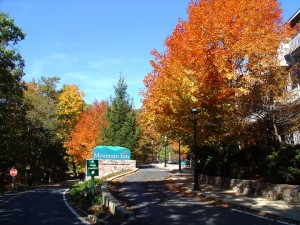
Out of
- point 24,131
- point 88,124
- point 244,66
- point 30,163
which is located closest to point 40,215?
point 244,66

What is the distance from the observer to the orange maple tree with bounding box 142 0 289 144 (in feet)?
58.1

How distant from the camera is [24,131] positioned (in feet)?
141

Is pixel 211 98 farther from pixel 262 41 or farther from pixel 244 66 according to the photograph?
pixel 262 41

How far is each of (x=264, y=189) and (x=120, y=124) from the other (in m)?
35.3

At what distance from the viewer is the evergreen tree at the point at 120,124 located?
4775 cm

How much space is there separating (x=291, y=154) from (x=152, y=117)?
10962mm

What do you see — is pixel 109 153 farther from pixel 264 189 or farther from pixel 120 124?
pixel 264 189

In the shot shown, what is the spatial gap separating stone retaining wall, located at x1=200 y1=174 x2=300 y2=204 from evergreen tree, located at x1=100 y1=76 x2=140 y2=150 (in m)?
28.4

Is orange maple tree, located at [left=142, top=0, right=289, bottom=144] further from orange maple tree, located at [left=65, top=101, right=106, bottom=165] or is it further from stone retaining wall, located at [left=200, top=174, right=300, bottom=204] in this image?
orange maple tree, located at [left=65, top=101, right=106, bottom=165]

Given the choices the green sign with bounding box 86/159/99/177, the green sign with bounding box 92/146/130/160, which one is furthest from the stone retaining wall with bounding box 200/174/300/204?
the green sign with bounding box 92/146/130/160

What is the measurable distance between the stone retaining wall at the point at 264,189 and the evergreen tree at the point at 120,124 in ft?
93.3

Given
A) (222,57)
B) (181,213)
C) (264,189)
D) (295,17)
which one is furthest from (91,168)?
(295,17)

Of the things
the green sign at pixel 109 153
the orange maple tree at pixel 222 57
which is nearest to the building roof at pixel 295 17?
the orange maple tree at pixel 222 57

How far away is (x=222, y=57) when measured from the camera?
1775 cm
